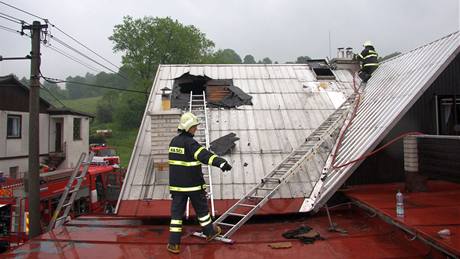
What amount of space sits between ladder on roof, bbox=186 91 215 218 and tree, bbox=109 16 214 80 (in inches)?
1374

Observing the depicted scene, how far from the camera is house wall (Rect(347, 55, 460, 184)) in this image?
25.2 feet

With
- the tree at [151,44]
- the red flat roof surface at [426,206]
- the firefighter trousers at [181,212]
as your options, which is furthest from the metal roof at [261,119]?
the tree at [151,44]

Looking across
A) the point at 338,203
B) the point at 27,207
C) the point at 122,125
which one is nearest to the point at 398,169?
the point at 338,203

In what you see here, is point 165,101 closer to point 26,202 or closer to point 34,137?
point 34,137

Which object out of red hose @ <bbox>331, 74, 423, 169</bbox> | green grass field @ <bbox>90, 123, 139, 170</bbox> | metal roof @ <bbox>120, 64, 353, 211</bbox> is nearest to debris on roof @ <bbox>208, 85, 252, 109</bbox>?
metal roof @ <bbox>120, 64, 353, 211</bbox>

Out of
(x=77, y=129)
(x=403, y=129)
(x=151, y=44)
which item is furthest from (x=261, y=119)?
(x=151, y=44)

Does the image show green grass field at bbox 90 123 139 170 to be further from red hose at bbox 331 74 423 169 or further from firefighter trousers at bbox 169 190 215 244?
firefighter trousers at bbox 169 190 215 244

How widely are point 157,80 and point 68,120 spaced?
1464 cm

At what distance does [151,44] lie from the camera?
1743 inches

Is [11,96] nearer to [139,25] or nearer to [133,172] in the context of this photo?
[133,172]

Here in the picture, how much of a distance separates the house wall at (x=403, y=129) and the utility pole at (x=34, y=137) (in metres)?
7.13

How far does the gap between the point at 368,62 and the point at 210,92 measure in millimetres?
5157

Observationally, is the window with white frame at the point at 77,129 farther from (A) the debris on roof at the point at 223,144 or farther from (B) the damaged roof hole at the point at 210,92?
(A) the debris on roof at the point at 223,144

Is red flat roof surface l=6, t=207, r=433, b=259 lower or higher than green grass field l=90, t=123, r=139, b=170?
lower
